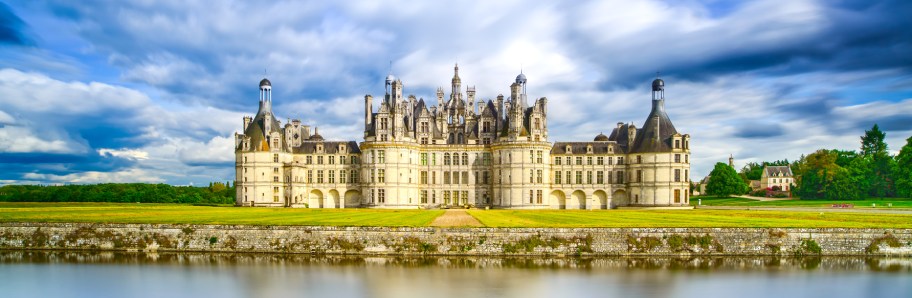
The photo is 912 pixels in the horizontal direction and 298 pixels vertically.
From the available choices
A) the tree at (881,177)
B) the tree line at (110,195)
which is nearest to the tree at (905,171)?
the tree at (881,177)

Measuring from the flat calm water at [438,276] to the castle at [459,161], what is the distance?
3567 cm

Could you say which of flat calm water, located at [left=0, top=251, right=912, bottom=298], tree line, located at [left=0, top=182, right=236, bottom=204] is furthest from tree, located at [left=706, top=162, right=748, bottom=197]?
tree line, located at [left=0, top=182, right=236, bottom=204]

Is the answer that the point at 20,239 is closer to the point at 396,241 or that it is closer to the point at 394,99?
the point at 396,241

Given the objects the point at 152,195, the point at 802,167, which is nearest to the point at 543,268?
the point at 152,195

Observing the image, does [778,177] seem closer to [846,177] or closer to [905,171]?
[846,177]

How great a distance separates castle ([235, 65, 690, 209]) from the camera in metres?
70.4

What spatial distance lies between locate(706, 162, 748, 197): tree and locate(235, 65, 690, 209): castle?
26.6 metres

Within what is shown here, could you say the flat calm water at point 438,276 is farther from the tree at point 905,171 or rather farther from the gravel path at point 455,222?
the tree at point 905,171

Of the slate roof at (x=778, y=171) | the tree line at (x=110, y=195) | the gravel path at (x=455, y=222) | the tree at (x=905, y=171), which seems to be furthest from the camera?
the slate roof at (x=778, y=171)

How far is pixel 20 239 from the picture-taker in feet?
123

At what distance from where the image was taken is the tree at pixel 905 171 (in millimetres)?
76500

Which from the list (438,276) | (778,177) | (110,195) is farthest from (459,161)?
(778,177)

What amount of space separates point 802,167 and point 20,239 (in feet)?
316

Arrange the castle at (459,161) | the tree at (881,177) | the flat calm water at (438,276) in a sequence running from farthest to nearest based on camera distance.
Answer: the tree at (881,177) → the castle at (459,161) → the flat calm water at (438,276)
